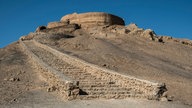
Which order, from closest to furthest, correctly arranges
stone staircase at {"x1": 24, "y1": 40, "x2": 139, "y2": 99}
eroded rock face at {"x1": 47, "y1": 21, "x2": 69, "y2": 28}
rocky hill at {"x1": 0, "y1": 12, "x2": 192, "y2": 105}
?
stone staircase at {"x1": 24, "y1": 40, "x2": 139, "y2": 99} → rocky hill at {"x1": 0, "y1": 12, "x2": 192, "y2": 105} → eroded rock face at {"x1": 47, "y1": 21, "x2": 69, "y2": 28}

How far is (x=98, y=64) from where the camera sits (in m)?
20.6

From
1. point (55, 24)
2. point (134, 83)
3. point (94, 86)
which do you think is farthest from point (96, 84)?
point (55, 24)

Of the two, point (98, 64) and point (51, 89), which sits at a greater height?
point (98, 64)

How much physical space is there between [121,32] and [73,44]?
6.85 metres

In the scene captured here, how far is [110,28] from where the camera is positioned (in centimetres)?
3591

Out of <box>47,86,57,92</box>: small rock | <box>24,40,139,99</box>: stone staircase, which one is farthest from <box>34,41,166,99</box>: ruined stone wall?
<box>47,86,57,92</box>: small rock

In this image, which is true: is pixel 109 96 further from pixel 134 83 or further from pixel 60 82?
pixel 60 82

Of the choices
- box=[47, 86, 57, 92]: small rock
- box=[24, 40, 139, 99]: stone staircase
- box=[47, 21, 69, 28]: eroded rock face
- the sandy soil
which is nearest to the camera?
the sandy soil

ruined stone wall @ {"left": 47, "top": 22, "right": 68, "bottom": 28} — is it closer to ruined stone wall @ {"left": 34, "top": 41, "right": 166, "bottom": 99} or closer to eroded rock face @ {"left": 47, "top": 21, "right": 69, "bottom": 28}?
eroded rock face @ {"left": 47, "top": 21, "right": 69, "bottom": 28}

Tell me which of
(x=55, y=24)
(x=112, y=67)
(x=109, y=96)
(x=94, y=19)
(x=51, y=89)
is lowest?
(x=109, y=96)

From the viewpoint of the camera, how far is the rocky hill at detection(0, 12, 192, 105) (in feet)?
41.2

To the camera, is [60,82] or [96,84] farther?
[96,84]

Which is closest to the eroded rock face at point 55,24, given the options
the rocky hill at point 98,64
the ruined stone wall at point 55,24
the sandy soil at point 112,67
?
the ruined stone wall at point 55,24

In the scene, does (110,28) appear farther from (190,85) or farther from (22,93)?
(22,93)
